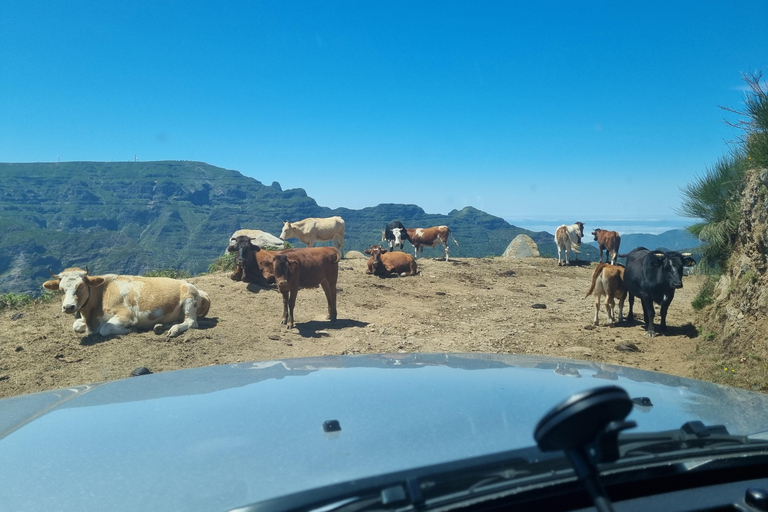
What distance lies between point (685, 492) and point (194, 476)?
5.33ft

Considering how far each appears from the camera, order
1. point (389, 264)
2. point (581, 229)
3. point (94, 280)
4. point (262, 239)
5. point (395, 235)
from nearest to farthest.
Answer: point (94, 280), point (389, 264), point (262, 239), point (395, 235), point (581, 229)

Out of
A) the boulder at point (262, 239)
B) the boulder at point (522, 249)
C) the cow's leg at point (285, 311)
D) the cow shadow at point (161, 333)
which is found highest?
the boulder at point (262, 239)

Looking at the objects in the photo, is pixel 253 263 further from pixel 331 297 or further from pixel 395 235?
pixel 395 235

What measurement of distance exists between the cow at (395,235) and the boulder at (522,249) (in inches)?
231

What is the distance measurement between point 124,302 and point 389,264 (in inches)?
374

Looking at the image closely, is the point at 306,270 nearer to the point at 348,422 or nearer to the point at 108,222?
the point at 348,422

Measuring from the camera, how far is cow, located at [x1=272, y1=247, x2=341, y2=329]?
36.5 ft

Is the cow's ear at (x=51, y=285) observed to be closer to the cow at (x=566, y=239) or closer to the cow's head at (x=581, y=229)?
the cow at (x=566, y=239)

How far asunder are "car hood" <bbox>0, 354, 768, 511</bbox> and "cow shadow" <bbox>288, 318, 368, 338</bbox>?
708cm

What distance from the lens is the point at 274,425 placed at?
229cm

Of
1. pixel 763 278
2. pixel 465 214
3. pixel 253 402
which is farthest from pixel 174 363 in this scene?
pixel 465 214

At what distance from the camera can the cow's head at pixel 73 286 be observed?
376 inches

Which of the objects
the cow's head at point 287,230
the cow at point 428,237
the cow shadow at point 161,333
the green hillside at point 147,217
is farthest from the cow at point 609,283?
the green hillside at point 147,217

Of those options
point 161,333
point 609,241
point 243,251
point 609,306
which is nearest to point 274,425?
point 161,333
